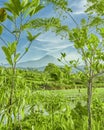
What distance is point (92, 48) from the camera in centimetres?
379

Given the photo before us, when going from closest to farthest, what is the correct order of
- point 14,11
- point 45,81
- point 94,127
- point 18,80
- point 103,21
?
point 14,11 → point 18,80 → point 45,81 → point 94,127 → point 103,21

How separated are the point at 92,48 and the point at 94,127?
844mm

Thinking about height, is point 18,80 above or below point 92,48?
below

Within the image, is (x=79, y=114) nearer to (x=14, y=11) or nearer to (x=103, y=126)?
(x=103, y=126)

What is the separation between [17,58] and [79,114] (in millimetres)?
2031

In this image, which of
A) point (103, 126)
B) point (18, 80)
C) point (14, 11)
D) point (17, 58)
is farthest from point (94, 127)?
point (14, 11)

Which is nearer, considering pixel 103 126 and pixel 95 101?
pixel 103 126

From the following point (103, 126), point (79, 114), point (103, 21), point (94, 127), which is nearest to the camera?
point (94, 127)

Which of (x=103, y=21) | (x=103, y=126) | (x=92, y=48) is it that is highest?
(x=103, y=21)

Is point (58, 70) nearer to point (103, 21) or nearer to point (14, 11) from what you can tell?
point (103, 21)

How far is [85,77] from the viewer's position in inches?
157

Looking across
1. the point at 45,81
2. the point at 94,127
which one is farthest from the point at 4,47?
the point at 94,127

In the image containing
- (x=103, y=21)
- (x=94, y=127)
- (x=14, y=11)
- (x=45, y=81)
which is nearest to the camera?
(x=14, y=11)

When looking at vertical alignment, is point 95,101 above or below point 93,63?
below
